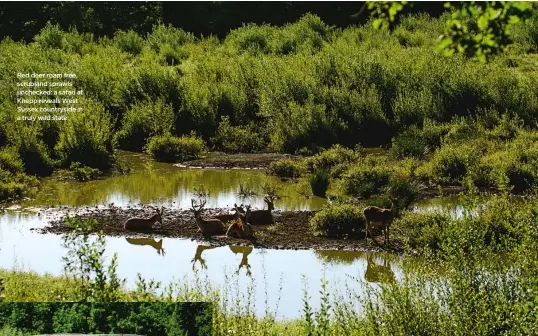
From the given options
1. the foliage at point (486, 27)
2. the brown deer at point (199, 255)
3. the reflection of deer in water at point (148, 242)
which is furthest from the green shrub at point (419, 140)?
the foliage at point (486, 27)

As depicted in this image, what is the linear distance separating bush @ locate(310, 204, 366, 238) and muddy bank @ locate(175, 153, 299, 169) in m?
7.81

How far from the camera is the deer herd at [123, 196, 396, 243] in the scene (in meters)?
15.3

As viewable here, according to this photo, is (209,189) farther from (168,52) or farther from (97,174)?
(168,52)

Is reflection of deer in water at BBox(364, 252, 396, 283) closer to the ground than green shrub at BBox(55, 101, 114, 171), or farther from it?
closer to the ground

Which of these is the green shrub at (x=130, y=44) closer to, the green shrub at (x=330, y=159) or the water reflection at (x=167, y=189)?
the water reflection at (x=167, y=189)

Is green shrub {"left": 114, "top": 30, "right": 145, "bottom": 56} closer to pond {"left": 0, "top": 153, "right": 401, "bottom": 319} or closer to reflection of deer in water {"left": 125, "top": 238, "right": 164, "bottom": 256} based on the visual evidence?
pond {"left": 0, "top": 153, "right": 401, "bottom": 319}

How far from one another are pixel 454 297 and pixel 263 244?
8.31 metres

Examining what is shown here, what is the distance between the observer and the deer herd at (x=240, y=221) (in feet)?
50.1

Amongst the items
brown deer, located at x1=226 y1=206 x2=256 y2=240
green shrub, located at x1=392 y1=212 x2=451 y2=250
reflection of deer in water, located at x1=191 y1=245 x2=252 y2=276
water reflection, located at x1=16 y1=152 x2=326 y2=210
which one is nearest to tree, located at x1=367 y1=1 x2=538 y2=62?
green shrub, located at x1=392 y1=212 x2=451 y2=250

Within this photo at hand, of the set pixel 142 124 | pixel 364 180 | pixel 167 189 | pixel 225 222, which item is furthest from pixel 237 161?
pixel 225 222

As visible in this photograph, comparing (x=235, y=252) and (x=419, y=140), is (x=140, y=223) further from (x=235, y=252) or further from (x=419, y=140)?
(x=419, y=140)

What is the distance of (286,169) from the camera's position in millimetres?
22938

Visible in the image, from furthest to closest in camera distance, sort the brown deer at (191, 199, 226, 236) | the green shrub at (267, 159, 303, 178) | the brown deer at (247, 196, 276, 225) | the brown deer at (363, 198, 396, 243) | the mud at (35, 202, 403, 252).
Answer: the green shrub at (267, 159, 303, 178), the brown deer at (247, 196, 276, 225), the brown deer at (191, 199, 226, 236), the mud at (35, 202, 403, 252), the brown deer at (363, 198, 396, 243)

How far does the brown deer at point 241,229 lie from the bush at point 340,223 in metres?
1.25
